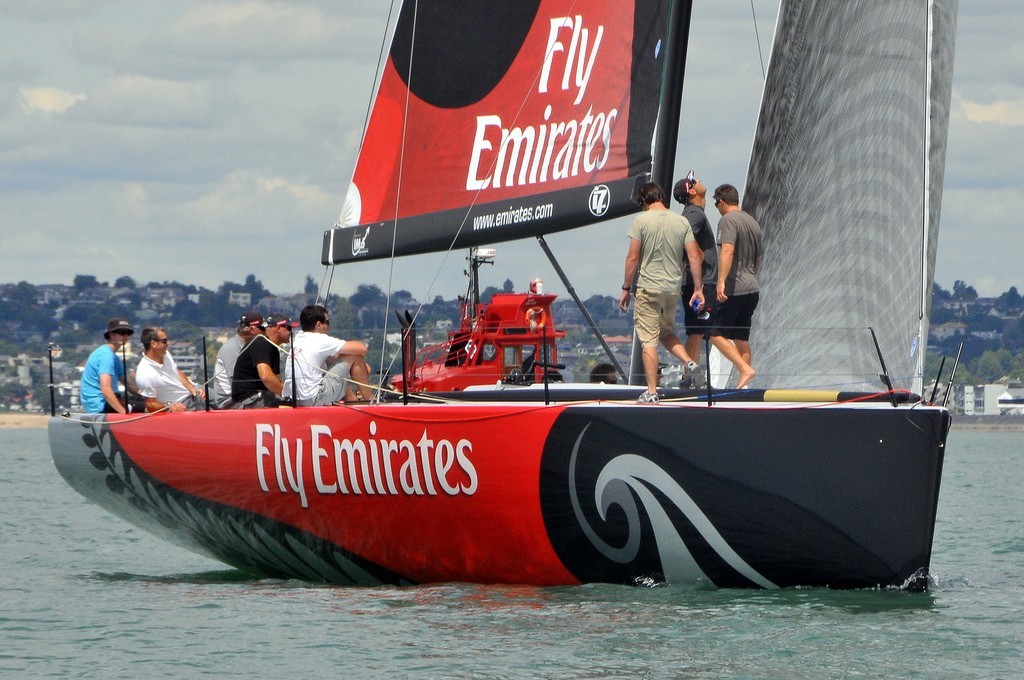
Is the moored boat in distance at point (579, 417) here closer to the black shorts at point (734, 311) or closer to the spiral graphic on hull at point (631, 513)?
the spiral graphic on hull at point (631, 513)

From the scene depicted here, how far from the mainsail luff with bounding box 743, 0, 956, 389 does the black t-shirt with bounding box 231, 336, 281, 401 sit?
2.58 meters

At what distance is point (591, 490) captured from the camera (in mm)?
7980

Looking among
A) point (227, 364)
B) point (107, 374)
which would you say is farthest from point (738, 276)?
point (107, 374)

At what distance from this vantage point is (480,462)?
8.21 m

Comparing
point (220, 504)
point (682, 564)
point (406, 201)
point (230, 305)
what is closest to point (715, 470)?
point (682, 564)

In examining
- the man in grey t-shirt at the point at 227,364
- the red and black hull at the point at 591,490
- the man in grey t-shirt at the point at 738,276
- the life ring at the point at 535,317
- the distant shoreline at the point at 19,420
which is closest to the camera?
the red and black hull at the point at 591,490

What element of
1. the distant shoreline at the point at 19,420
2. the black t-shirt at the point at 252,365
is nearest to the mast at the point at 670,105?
the black t-shirt at the point at 252,365

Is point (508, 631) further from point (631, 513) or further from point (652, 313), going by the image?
point (652, 313)

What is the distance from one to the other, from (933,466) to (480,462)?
Result: 2.00 metres

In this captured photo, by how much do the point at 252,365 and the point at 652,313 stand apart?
2.29 m

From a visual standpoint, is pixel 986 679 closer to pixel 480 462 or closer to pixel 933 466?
pixel 933 466

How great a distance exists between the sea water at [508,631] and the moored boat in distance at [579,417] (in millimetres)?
242

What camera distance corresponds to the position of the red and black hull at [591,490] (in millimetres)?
7641

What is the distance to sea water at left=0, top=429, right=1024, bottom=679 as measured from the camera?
673cm
